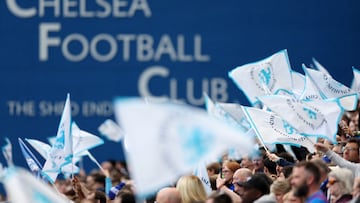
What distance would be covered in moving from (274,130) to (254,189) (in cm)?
191

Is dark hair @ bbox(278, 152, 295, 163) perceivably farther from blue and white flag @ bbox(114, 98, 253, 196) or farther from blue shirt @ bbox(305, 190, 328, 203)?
blue and white flag @ bbox(114, 98, 253, 196)

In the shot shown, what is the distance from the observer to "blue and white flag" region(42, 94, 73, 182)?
11945 millimetres

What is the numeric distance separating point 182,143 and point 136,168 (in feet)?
0.90

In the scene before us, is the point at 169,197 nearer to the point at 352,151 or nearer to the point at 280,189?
the point at 280,189

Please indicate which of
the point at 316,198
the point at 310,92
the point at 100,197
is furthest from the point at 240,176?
the point at 316,198

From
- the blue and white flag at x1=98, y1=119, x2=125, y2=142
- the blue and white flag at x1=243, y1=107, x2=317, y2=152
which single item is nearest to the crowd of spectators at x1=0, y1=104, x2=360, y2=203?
the blue and white flag at x1=243, y1=107, x2=317, y2=152

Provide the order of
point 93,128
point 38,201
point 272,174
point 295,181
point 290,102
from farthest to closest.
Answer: point 93,128
point 272,174
point 290,102
point 295,181
point 38,201

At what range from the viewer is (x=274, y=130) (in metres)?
11.3

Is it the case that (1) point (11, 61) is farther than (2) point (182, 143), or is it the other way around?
(1) point (11, 61)

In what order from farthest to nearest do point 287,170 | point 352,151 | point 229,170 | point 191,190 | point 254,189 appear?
1. point 229,170
2. point 352,151
3. point 287,170
4. point 191,190
5. point 254,189

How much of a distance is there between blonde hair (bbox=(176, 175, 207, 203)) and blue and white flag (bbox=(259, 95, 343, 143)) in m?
1.02

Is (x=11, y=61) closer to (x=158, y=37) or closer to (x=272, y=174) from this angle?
(x=158, y=37)

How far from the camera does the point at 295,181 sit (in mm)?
8383

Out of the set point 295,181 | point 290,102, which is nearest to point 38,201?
point 295,181
